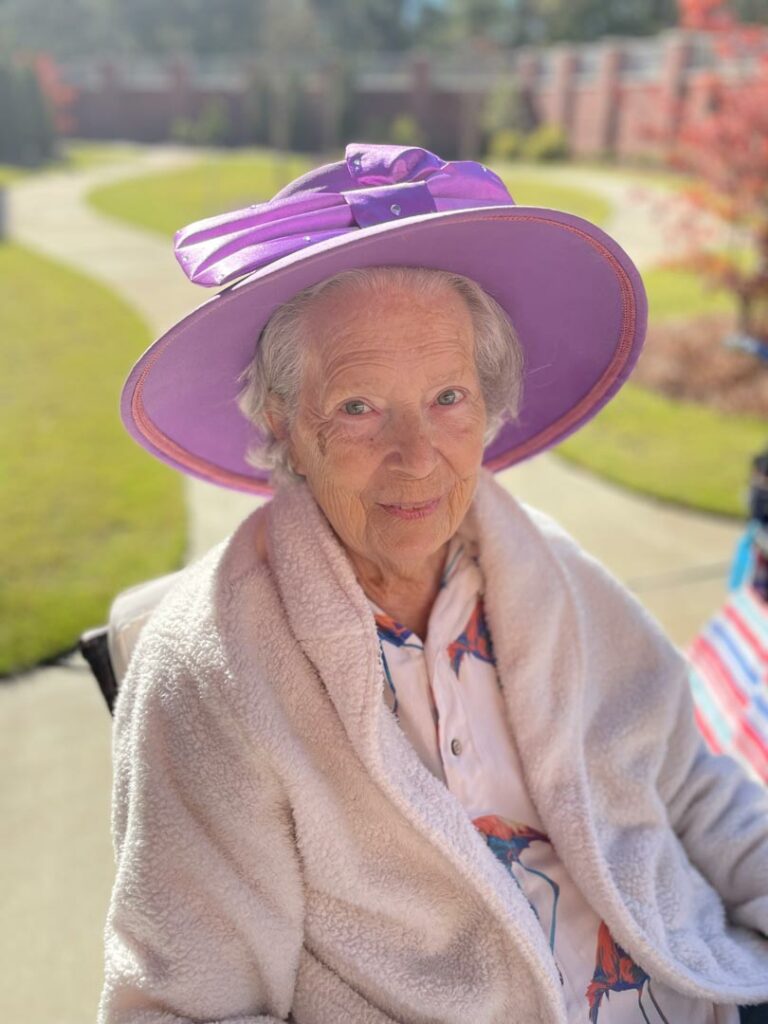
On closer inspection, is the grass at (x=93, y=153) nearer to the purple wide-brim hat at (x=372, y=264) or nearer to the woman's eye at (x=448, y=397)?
the purple wide-brim hat at (x=372, y=264)

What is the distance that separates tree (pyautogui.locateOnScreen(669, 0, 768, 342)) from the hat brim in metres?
5.74

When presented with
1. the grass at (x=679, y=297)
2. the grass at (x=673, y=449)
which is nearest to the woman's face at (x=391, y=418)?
the grass at (x=673, y=449)

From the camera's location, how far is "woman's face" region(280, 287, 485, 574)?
1.27 meters

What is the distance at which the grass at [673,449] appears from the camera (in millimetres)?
4750

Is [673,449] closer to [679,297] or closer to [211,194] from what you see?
[679,297]

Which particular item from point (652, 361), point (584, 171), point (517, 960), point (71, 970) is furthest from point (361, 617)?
point (584, 171)

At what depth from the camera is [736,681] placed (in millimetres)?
2359

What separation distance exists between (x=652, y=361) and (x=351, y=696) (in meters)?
6.33

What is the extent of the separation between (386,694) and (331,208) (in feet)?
2.35

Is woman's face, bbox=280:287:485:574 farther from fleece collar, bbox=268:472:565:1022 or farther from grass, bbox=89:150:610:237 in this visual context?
grass, bbox=89:150:610:237

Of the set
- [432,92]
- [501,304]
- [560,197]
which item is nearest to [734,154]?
[501,304]

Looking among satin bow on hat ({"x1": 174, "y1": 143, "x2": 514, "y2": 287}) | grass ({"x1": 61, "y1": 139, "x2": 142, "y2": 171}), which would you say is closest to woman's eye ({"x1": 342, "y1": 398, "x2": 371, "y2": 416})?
satin bow on hat ({"x1": 174, "y1": 143, "x2": 514, "y2": 287})

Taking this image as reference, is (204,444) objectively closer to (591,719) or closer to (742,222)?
(591,719)

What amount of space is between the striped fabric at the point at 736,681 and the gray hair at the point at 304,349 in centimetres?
100
